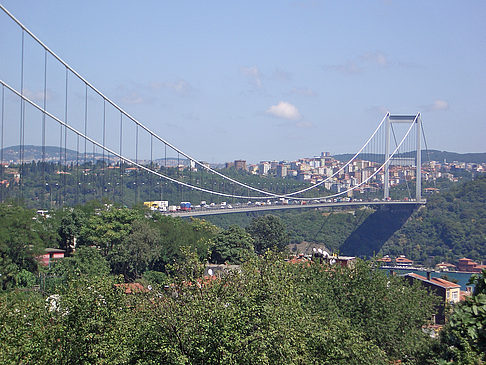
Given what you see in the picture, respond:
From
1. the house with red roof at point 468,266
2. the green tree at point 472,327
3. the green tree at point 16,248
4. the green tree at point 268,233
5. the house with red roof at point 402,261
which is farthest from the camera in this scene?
the house with red roof at point 402,261

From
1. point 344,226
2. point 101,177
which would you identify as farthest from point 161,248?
point 101,177

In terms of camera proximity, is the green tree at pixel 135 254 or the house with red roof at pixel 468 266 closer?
the green tree at pixel 135 254

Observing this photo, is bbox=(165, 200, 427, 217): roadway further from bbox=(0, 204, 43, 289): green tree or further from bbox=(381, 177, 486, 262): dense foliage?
bbox=(0, 204, 43, 289): green tree

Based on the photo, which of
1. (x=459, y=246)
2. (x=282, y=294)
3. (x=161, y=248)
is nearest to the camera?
(x=282, y=294)

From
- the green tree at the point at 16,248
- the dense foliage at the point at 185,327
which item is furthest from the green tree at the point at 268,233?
the dense foliage at the point at 185,327

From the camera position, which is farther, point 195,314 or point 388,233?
point 388,233

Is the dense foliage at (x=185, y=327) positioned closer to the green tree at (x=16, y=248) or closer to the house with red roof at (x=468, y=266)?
the green tree at (x=16, y=248)

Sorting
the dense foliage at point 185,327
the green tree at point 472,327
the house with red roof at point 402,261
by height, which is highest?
the green tree at point 472,327

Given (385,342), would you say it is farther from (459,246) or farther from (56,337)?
(459,246)

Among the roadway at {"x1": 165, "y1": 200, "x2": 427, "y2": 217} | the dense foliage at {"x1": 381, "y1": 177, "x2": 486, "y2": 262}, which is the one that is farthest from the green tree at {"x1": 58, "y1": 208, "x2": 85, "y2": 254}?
the dense foliage at {"x1": 381, "y1": 177, "x2": 486, "y2": 262}
